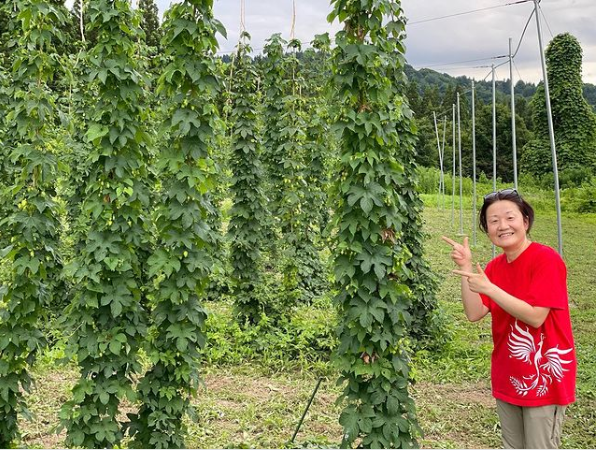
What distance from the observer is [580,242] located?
645 inches

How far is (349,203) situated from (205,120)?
4.03ft

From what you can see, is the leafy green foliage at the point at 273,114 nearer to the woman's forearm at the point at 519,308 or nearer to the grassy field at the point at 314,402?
the grassy field at the point at 314,402

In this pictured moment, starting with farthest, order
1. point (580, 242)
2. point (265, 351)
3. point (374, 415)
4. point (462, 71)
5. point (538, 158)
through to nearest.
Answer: point (538, 158) → point (580, 242) → point (462, 71) → point (265, 351) → point (374, 415)

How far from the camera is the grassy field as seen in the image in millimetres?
4762

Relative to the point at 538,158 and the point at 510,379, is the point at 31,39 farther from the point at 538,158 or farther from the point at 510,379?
the point at 538,158

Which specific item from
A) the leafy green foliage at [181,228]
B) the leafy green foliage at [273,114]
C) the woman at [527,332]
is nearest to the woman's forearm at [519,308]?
the woman at [527,332]

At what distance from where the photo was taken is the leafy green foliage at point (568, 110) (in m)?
28.5

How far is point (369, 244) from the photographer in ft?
12.0

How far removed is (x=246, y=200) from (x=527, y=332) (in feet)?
18.5

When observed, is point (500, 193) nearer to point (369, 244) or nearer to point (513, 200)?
point (513, 200)

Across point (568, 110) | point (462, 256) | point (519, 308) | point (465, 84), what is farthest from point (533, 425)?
point (465, 84)

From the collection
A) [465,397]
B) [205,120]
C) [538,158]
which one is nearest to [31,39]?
[205,120]

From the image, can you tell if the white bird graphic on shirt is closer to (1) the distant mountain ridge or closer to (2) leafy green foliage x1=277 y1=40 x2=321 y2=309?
(2) leafy green foliage x1=277 y1=40 x2=321 y2=309

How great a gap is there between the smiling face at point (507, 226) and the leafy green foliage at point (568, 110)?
92.6 ft
